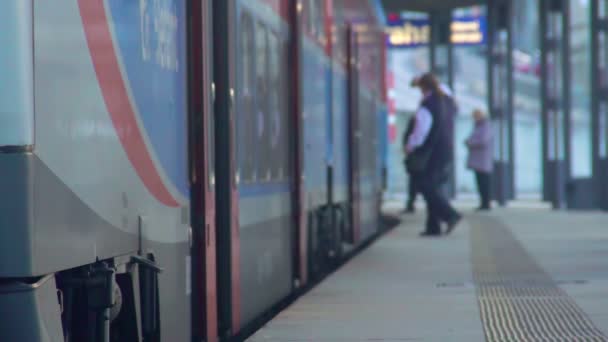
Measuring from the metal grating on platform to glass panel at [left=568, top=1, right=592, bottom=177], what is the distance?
7.91 metres

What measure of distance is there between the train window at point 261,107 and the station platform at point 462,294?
758 mm

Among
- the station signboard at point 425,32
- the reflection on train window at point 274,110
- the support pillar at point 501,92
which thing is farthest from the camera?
the station signboard at point 425,32

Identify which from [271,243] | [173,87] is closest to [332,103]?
[271,243]

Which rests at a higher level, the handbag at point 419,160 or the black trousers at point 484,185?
the handbag at point 419,160

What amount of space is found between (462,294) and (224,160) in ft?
8.20

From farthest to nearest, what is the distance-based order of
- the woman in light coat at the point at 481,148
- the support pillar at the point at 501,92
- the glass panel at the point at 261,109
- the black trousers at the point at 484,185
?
1. the support pillar at the point at 501,92
2. the black trousers at the point at 484,185
3. the woman in light coat at the point at 481,148
4. the glass panel at the point at 261,109

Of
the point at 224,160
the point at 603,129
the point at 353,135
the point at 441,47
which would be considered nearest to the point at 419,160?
the point at 353,135

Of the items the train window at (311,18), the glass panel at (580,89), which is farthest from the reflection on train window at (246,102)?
the glass panel at (580,89)

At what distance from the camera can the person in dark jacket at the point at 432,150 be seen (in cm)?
1351

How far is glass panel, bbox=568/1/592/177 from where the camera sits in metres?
18.9

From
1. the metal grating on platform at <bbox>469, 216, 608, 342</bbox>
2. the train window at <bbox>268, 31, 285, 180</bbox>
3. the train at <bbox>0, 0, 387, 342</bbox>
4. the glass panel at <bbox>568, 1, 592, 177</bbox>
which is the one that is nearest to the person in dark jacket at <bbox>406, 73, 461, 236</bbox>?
the metal grating on platform at <bbox>469, 216, 608, 342</bbox>

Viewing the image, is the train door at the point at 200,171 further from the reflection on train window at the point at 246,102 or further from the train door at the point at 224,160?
the reflection on train window at the point at 246,102

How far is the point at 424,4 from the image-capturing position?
89.3 feet

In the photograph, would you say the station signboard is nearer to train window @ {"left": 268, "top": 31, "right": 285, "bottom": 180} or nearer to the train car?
train window @ {"left": 268, "top": 31, "right": 285, "bottom": 180}
